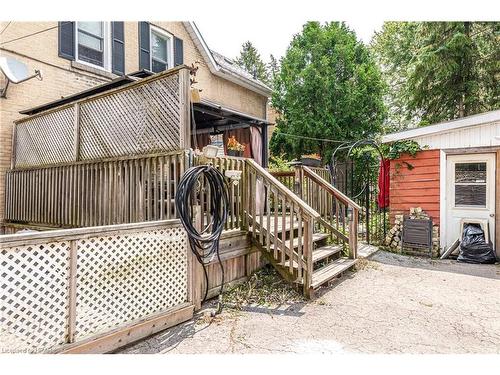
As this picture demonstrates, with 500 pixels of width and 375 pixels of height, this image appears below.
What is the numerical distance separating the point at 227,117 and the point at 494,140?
5.46m

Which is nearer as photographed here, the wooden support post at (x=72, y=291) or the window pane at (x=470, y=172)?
the wooden support post at (x=72, y=291)

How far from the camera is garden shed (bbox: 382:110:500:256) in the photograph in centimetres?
657

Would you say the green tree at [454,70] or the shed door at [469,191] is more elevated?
the green tree at [454,70]

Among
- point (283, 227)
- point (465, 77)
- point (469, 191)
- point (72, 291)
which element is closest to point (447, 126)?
point (469, 191)

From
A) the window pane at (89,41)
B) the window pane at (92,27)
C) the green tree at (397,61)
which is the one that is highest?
the green tree at (397,61)

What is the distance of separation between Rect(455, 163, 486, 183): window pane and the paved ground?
8.43ft

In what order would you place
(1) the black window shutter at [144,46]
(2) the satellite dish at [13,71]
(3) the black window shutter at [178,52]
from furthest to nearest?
(3) the black window shutter at [178,52]
(1) the black window shutter at [144,46]
(2) the satellite dish at [13,71]

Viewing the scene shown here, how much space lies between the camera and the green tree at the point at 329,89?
52.7 ft

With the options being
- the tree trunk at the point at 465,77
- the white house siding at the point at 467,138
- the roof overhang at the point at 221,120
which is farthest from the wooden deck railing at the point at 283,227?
the tree trunk at the point at 465,77

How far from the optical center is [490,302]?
4309 millimetres

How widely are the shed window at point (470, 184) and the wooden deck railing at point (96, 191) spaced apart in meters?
6.09

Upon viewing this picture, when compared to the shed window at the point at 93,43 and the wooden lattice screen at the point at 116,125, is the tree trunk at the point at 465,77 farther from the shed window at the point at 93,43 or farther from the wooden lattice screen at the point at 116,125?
the wooden lattice screen at the point at 116,125
